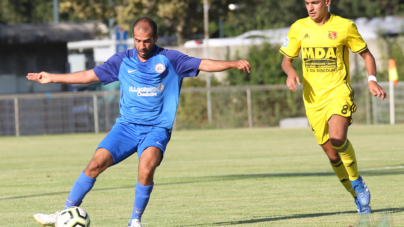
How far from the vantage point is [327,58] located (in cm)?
713

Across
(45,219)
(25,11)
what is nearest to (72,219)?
(45,219)

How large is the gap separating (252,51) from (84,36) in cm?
742

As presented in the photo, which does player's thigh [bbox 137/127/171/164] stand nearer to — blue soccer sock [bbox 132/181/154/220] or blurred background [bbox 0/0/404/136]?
blue soccer sock [bbox 132/181/154/220]

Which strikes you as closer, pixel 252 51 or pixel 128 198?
pixel 128 198

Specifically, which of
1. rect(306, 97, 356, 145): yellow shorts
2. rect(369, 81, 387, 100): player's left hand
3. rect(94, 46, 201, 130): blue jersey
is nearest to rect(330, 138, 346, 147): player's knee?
rect(306, 97, 356, 145): yellow shorts

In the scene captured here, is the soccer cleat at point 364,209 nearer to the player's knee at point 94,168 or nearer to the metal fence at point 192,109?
the player's knee at point 94,168

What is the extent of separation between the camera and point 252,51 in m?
28.3

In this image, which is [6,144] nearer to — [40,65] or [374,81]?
[40,65]

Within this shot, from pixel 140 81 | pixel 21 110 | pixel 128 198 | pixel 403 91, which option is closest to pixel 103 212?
pixel 128 198

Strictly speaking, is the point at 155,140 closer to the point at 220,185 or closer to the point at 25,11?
the point at 220,185

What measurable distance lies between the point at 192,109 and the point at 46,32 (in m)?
6.33

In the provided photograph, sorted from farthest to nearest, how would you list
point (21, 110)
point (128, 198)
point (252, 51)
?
1. point (252, 51)
2. point (21, 110)
3. point (128, 198)

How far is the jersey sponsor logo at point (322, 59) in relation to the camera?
712 centimetres

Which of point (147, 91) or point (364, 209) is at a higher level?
point (147, 91)
